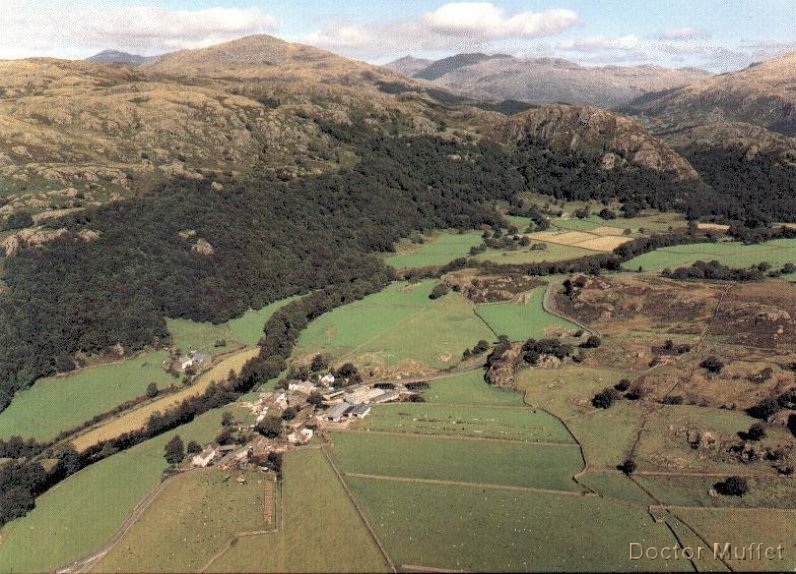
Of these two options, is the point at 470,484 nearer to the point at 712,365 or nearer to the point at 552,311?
the point at 712,365

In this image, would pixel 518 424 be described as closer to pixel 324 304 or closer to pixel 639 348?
pixel 639 348

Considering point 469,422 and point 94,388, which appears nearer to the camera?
point 469,422

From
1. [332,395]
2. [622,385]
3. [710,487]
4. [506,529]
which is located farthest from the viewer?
[332,395]

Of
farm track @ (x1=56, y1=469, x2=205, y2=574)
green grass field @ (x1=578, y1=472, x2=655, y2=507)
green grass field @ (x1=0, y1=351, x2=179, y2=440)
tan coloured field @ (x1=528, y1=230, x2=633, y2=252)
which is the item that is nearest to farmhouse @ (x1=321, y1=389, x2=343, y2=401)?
farm track @ (x1=56, y1=469, x2=205, y2=574)

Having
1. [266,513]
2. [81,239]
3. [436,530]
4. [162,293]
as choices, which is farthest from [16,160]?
[436,530]

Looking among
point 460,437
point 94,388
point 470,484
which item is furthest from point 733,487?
A: point 94,388

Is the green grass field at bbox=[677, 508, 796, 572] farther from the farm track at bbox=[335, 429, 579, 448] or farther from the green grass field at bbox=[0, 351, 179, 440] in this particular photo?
the green grass field at bbox=[0, 351, 179, 440]

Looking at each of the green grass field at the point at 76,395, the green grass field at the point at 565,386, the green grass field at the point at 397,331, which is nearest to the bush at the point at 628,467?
the green grass field at the point at 565,386
